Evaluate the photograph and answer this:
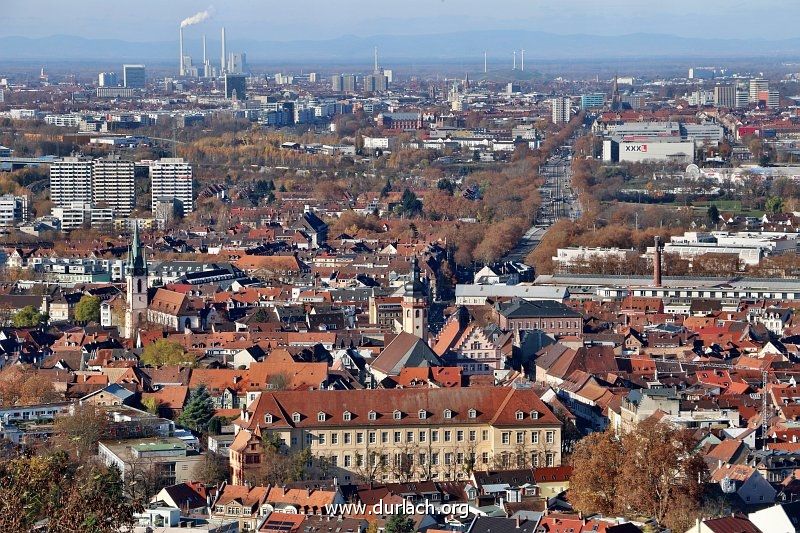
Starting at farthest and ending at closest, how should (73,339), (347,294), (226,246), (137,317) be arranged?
(226,246) < (347,294) < (137,317) < (73,339)

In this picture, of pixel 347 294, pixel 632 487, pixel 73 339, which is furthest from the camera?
pixel 347 294

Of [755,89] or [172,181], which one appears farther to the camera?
[755,89]

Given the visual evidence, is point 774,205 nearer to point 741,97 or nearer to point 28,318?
point 28,318

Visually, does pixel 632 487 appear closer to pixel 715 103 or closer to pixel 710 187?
pixel 710 187

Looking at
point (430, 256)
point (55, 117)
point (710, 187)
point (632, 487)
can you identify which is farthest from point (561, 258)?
point (55, 117)

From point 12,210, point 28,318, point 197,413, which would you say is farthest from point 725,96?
point 197,413

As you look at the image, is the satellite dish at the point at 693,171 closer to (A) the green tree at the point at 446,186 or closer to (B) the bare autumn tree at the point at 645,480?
(A) the green tree at the point at 446,186
